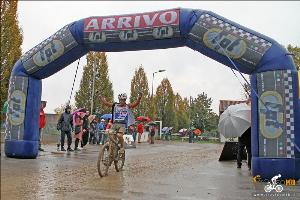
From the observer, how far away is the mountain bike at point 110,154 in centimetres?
770

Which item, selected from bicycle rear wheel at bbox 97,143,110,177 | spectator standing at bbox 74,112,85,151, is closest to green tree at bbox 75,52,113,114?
spectator standing at bbox 74,112,85,151

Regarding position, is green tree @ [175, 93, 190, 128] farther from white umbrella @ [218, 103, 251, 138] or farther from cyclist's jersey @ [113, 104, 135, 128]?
cyclist's jersey @ [113, 104, 135, 128]

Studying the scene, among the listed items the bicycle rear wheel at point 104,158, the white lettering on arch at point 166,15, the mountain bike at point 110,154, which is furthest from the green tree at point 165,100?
the bicycle rear wheel at point 104,158

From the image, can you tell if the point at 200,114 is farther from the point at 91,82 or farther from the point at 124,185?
the point at 124,185

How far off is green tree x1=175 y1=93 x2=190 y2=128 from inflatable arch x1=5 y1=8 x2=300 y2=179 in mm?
54065

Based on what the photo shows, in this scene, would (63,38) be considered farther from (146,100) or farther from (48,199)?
(146,100)

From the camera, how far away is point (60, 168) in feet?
28.9

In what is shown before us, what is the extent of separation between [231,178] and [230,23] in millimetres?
3479

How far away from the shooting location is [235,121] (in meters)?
9.58

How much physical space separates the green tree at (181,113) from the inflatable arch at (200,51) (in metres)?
54.1

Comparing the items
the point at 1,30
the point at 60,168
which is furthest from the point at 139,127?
the point at 60,168

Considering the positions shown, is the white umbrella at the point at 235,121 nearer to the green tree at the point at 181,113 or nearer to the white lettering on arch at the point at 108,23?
the white lettering on arch at the point at 108,23

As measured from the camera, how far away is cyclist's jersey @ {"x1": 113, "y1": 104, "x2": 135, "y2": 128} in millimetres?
8516

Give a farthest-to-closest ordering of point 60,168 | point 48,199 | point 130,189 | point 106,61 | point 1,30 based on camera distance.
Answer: point 106,61 → point 1,30 → point 60,168 → point 130,189 → point 48,199
